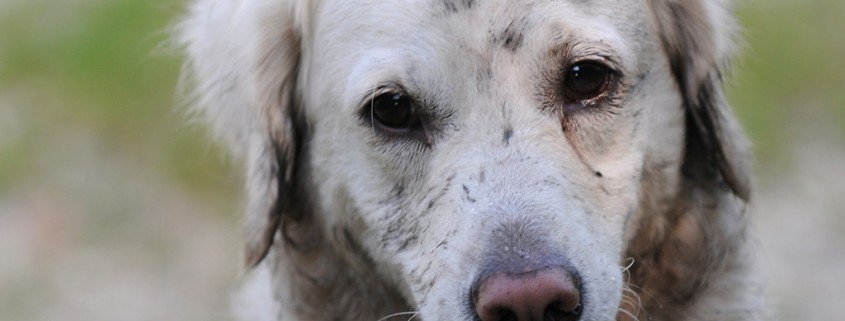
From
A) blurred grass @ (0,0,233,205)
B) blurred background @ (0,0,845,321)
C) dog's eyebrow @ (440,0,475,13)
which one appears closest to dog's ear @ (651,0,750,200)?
dog's eyebrow @ (440,0,475,13)

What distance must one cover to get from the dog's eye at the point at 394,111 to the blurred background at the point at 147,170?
2.88 m

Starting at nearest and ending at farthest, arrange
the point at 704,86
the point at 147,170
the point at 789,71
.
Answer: the point at 704,86 < the point at 147,170 < the point at 789,71

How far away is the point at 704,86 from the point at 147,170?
184 inches

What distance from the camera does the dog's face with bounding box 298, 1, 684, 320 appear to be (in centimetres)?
359

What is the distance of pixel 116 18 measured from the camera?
9039 mm

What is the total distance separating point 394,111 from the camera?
3.95 metres

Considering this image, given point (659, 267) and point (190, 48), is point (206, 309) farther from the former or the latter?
point (659, 267)

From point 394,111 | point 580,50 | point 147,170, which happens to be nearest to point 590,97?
point 580,50

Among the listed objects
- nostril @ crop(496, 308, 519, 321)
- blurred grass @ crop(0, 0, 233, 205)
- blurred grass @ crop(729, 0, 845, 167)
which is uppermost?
blurred grass @ crop(0, 0, 233, 205)

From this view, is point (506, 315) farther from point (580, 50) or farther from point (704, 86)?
point (704, 86)

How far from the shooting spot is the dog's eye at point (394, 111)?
3.92 m

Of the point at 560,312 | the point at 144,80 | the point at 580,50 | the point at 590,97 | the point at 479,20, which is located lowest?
the point at 560,312

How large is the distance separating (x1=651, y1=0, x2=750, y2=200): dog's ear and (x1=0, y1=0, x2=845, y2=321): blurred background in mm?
2400

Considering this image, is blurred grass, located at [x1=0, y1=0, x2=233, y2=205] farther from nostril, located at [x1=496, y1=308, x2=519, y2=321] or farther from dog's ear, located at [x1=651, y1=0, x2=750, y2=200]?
nostril, located at [x1=496, y1=308, x2=519, y2=321]
